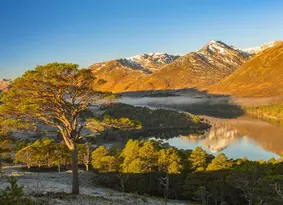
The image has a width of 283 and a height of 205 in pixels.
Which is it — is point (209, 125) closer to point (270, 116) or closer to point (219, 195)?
point (270, 116)

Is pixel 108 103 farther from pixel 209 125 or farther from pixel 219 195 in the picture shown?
pixel 209 125

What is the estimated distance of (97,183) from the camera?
149 ft

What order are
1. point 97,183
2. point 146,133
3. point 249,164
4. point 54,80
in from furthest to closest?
point 146,133 → point 97,183 → point 249,164 → point 54,80

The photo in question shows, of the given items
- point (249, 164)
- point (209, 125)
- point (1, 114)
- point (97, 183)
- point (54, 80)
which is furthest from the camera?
point (209, 125)

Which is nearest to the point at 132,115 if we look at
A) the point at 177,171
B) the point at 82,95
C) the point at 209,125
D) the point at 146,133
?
the point at 146,133

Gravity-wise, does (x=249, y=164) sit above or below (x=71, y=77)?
below

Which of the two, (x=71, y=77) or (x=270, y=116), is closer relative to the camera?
(x=71, y=77)

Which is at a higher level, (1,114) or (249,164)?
(1,114)

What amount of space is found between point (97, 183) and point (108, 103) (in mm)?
24634

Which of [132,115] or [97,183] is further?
[132,115]

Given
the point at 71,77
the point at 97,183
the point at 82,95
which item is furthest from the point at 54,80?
the point at 97,183

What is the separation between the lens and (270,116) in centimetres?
19925

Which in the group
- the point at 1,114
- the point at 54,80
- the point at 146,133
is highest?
the point at 54,80

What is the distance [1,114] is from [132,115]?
567 feet
